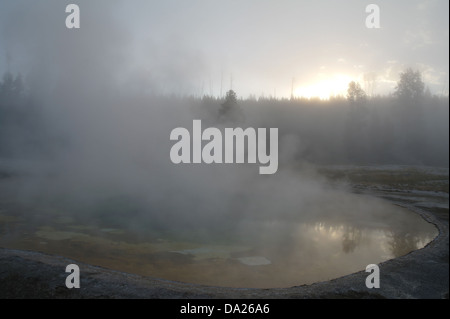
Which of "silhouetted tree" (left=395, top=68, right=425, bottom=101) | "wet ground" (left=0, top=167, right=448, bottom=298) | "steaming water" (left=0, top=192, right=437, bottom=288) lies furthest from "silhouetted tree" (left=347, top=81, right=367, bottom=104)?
"wet ground" (left=0, top=167, right=448, bottom=298)

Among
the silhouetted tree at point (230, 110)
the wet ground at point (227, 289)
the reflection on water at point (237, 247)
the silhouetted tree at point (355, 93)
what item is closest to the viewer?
the wet ground at point (227, 289)

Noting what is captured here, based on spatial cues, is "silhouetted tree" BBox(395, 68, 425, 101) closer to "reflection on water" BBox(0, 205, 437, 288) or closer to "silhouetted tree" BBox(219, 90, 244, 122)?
"reflection on water" BBox(0, 205, 437, 288)

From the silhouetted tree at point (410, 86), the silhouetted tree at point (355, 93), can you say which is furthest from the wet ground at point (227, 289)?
the silhouetted tree at point (355, 93)

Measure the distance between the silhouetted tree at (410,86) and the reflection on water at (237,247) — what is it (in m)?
4.86

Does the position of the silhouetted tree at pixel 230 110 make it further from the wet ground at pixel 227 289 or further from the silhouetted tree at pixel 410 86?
the wet ground at pixel 227 289

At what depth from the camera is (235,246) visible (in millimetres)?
7895

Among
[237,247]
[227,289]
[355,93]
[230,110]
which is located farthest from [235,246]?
[355,93]

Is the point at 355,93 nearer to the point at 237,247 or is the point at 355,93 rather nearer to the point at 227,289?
the point at 237,247

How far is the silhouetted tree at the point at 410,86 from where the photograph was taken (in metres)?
9.70

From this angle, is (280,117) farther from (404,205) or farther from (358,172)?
(404,205)

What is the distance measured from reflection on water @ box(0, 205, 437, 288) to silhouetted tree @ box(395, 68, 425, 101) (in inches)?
191

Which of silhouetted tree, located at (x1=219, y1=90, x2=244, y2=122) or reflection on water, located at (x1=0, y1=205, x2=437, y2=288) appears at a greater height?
silhouetted tree, located at (x1=219, y1=90, x2=244, y2=122)

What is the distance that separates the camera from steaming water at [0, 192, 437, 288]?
631 cm
